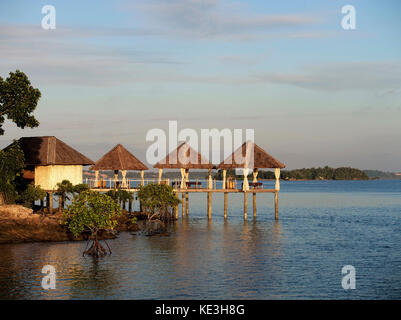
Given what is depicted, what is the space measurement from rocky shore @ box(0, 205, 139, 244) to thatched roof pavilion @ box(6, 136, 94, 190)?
8409 millimetres

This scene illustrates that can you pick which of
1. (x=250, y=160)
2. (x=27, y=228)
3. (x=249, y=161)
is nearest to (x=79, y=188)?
(x=27, y=228)

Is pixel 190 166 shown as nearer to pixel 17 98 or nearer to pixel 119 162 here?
pixel 119 162

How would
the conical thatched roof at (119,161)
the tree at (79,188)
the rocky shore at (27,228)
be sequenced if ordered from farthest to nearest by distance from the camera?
the conical thatched roof at (119,161), the tree at (79,188), the rocky shore at (27,228)

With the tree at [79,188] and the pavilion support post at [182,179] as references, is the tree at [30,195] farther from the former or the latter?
the pavilion support post at [182,179]

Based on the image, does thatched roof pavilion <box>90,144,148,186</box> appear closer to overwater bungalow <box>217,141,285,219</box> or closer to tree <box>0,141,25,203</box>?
overwater bungalow <box>217,141,285,219</box>

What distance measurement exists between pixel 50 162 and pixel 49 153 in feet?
3.84

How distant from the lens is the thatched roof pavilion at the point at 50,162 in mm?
48875

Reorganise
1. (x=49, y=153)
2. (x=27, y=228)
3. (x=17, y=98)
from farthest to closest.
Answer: (x=49, y=153) → (x=17, y=98) → (x=27, y=228)

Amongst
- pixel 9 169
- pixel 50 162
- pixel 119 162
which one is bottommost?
pixel 9 169

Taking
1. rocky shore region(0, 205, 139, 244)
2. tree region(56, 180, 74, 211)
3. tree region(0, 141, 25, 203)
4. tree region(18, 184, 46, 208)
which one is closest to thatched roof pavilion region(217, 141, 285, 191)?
tree region(56, 180, 74, 211)

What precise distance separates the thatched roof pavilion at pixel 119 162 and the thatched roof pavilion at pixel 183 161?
2.71 metres

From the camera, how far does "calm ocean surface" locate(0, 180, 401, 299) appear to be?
83.0ft

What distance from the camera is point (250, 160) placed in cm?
5159

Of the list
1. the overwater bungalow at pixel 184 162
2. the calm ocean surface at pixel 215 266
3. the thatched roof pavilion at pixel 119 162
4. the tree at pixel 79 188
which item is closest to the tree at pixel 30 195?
the tree at pixel 79 188
